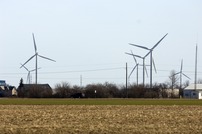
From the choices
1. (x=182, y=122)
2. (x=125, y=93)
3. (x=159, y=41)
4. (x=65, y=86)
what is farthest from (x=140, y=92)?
(x=182, y=122)

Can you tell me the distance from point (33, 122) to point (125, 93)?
368ft

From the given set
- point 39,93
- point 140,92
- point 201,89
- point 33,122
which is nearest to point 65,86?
point 39,93

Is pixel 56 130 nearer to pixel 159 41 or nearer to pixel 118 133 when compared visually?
pixel 118 133

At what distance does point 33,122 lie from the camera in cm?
3666

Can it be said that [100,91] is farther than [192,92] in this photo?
No

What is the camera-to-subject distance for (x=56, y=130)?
30172mm

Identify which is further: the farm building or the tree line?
the farm building

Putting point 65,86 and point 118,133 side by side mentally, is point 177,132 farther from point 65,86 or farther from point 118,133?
point 65,86

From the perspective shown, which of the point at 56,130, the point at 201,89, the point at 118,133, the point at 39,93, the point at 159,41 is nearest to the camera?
the point at 118,133

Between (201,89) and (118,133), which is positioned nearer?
(118,133)

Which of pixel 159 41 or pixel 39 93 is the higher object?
pixel 159 41

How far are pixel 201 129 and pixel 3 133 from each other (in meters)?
10.8

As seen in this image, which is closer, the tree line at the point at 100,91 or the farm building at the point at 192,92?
the tree line at the point at 100,91

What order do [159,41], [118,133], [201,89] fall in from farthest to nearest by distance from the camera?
[201,89] < [159,41] < [118,133]
